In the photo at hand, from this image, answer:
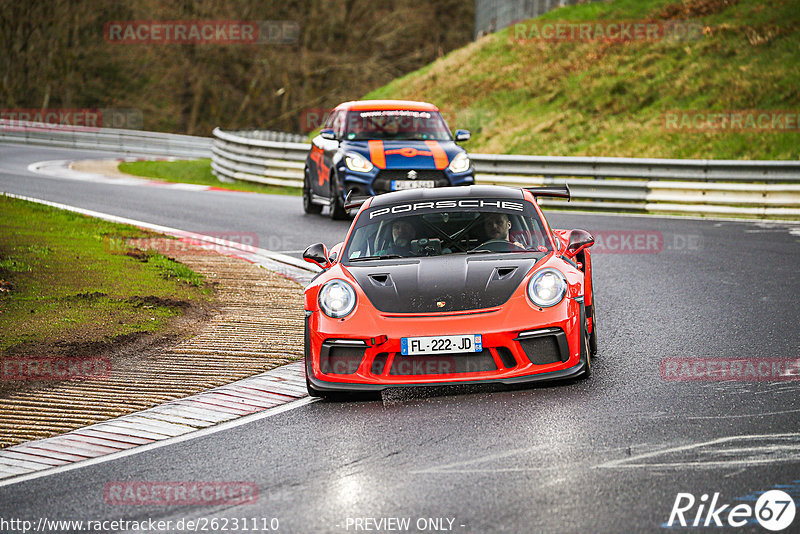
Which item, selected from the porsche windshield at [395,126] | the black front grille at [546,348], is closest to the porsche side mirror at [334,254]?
the black front grille at [546,348]

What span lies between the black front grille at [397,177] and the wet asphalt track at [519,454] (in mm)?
7444

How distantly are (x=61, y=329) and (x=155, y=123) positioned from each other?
4647 centimetres

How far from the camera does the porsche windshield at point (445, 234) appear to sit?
26.2ft

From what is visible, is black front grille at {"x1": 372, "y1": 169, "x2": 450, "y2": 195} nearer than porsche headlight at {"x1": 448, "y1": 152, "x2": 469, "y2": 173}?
Yes

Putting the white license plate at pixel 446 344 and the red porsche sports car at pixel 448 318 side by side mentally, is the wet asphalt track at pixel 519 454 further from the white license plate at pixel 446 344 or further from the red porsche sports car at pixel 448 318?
the white license plate at pixel 446 344

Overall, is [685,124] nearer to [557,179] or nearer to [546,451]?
[557,179]

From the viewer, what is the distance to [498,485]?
16.9 feet

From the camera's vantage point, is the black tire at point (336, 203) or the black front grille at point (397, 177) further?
the black tire at point (336, 203)
